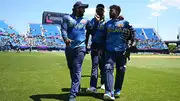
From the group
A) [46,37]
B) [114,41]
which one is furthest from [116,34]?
[46,37]

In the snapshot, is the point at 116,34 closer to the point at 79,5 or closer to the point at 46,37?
the point at 79,5

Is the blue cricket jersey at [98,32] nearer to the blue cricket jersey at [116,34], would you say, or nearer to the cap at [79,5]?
the blue cricket jersey at [116,34]

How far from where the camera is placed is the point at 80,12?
6836mm

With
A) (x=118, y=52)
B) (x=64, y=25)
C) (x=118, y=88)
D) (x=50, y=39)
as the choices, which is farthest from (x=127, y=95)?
(x=50, y=39)

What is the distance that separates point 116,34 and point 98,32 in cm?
85

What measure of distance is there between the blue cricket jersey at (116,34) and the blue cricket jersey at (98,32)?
600mm

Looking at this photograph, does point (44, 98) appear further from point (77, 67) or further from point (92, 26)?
point (92, 26)

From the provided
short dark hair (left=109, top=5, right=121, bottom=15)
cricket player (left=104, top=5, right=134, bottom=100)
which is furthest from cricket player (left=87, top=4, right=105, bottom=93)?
short dark hair (left=109, top=5, right=121, bottom=15)

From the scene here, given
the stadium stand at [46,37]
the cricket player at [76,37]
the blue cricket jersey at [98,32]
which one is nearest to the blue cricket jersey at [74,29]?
the cricket player at [76,37]

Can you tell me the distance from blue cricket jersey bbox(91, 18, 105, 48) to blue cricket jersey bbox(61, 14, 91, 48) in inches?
40.8

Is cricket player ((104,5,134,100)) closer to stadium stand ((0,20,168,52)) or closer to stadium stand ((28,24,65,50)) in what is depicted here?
stadium stand ((0,20,168,52))

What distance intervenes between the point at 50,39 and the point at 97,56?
93554mm

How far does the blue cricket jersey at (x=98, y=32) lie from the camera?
7.91 meters

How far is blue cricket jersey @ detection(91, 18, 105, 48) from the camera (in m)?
7.91
